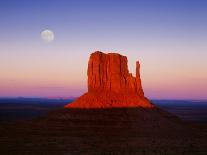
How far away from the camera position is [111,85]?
105938mm

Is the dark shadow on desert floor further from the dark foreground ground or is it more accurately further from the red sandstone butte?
the red sandstone butte

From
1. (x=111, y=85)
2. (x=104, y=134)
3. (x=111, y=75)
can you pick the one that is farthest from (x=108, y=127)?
(x=111, y=75)

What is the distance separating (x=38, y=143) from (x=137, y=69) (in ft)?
151

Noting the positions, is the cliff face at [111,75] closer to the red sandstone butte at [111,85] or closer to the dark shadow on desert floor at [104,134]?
the red sandstone butte at [111,85]

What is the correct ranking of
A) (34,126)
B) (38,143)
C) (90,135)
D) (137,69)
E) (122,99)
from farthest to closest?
(137,69)
(122,99)
(34,126)
(90,135)
(38,143)

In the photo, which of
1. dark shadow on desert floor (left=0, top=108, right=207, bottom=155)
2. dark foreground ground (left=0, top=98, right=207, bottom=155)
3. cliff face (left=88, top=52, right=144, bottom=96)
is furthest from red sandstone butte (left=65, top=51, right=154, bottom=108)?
dark foreground ground (left=0, top=98, right=207, bottom=155)

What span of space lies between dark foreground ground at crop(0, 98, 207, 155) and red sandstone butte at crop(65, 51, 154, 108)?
2954 mm

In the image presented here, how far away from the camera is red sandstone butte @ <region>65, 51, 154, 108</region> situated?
3927 inches

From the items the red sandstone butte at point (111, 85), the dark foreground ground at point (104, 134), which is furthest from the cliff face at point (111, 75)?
the dark foreground ground at point (104, 134)

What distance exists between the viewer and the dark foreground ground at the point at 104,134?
62.9m

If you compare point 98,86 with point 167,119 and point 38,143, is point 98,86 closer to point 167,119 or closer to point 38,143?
point 167,119

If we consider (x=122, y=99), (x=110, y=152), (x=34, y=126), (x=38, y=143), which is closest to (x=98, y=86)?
(x=122, y=99)

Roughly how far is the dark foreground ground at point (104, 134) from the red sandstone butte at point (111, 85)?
9.69ft

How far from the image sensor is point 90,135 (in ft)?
267
